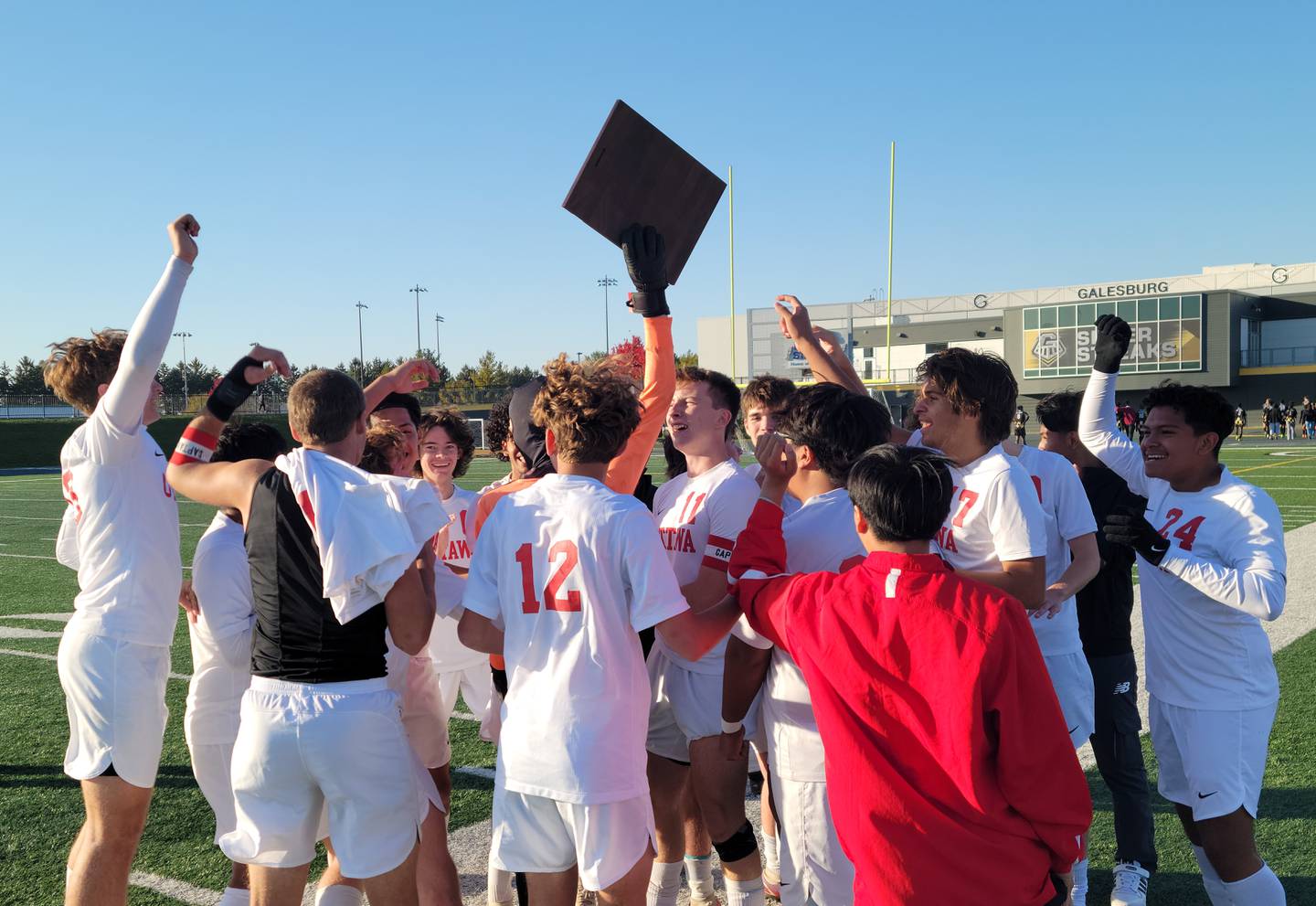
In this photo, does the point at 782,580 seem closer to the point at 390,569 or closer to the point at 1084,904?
the point at 390,569

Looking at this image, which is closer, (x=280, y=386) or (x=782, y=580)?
(x=782, y=580)

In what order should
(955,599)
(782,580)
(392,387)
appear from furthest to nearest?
(392,387)
(782,580)
(955,599)

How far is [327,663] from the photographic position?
2754mm

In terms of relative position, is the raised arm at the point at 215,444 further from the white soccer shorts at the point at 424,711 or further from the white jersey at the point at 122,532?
the white soccer shorts at the point at 424,711

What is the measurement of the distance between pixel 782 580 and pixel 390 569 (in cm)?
106

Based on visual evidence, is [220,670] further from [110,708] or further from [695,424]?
[695,424]

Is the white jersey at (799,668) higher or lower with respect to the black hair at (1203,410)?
lower

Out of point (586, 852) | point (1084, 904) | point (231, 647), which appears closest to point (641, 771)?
point (586, 852)

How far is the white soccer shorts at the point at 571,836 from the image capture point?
2.62 m

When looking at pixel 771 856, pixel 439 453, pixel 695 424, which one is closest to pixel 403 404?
pixel 439 453

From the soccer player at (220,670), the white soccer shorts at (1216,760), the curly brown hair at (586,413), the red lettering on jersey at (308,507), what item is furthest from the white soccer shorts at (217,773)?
the white soccer shorts at (1216,760)

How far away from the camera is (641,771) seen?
8.91 ft

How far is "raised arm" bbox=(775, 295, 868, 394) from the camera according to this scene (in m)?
3.88

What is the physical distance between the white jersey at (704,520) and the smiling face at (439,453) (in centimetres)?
160
